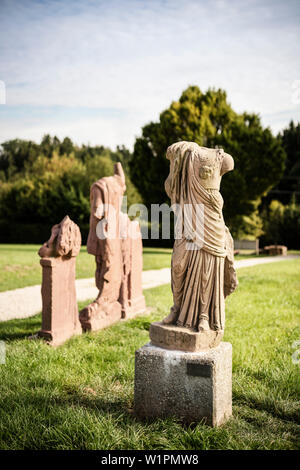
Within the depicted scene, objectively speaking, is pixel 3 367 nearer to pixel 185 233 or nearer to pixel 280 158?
pixel 185 233

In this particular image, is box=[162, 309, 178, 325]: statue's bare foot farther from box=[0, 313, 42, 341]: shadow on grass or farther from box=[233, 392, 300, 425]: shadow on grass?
box=[0, 313, 42, 341]: shadow on grass

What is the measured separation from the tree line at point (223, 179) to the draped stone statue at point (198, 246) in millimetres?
19081

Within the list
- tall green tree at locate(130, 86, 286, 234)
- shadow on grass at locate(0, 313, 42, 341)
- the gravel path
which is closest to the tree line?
tall green tree at locate(130, 86, 286, 234)

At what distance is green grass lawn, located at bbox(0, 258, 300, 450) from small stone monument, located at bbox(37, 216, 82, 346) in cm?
22

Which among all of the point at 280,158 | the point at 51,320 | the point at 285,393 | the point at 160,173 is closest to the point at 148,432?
the point at 285,393

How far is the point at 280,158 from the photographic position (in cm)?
2316

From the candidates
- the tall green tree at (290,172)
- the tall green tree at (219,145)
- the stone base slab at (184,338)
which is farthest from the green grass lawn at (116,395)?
the tall green tree at (290,172)

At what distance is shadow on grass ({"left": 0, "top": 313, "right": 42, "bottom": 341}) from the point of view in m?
6.09

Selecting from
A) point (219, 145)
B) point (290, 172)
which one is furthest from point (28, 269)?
point (290, 172)

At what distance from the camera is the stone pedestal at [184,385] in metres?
3.20

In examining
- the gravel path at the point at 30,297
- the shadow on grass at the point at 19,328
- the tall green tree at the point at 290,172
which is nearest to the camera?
the shadow on grass at the point at 19,328

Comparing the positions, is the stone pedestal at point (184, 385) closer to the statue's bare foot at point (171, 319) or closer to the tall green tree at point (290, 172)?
the statue's bare foot at point (171, 319)

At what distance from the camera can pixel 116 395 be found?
12.6 feet

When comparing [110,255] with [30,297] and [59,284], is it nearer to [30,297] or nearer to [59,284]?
[59,284]
